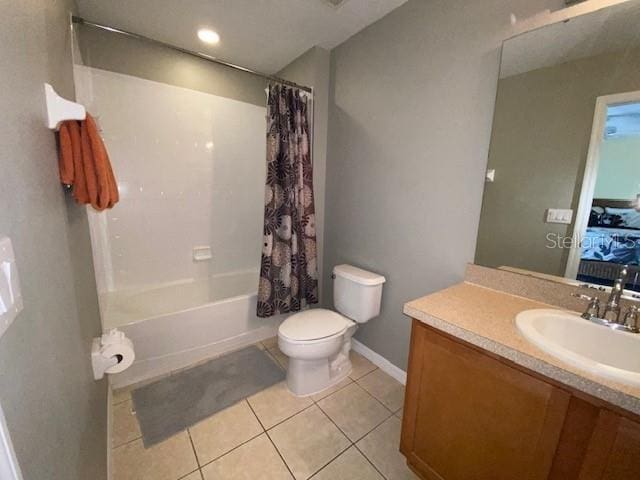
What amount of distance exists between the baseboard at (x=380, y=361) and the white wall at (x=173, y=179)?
1.43 metres

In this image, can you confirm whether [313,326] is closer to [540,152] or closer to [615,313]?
[615,313]

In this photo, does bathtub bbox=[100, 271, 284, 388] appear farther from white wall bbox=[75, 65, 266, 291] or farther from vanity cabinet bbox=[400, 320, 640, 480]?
vanity cabinet bbox=[400, 320, 640, 480]

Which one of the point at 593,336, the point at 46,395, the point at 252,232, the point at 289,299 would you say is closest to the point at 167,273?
the point at 252,232

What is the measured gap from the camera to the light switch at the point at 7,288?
35cm

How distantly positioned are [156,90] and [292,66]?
1154 mm

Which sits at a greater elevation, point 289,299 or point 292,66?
point 292,66

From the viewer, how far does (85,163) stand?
847 mm

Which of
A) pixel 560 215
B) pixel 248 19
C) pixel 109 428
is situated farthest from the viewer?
pixel 248 19

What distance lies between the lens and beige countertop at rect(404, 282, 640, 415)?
2.10ft

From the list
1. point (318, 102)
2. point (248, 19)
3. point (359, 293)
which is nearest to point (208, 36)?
point (248, 19)

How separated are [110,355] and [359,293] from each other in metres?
1.37

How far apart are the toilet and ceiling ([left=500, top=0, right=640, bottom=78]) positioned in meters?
1.32

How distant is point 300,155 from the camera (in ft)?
6.34

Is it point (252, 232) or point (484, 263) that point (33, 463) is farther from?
point (252, 232)
